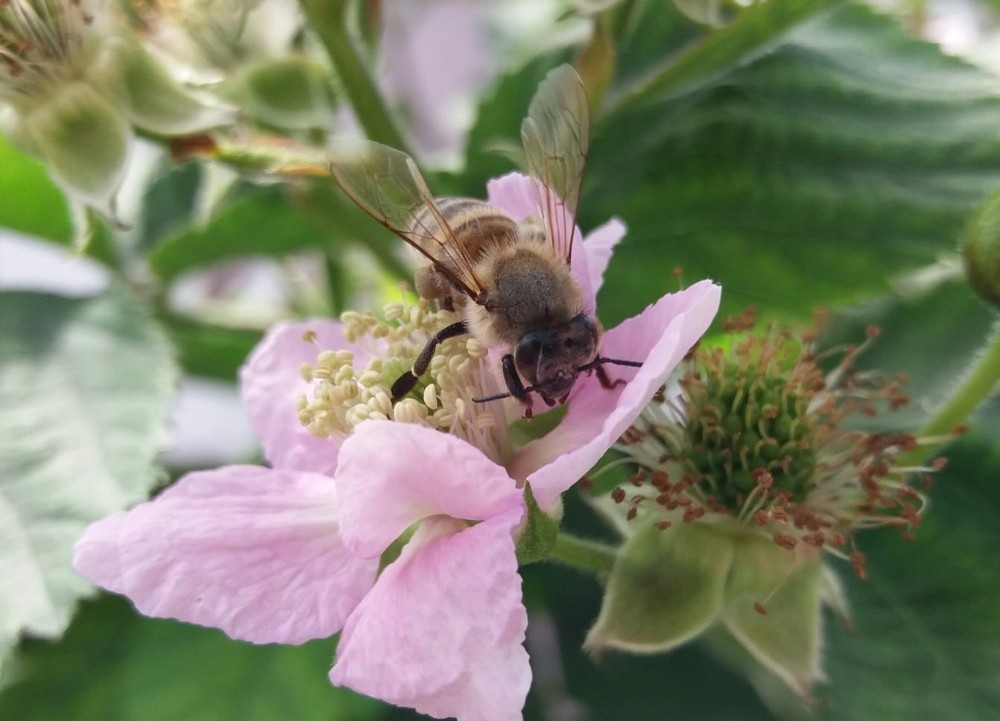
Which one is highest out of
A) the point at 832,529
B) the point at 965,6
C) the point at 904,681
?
the point at 965,6

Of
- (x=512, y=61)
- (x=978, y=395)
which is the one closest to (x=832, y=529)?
(x=978, y=395)

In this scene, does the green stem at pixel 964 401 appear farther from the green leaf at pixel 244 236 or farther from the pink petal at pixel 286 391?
the green leaf at pixel 244 236

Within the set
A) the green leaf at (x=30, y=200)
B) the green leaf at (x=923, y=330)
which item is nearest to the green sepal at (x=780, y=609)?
the green leaf at (x=923, y=330)

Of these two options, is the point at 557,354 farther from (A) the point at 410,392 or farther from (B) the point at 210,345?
(B) the point at 210,345

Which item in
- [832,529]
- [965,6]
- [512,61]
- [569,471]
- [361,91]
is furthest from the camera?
[965,6]

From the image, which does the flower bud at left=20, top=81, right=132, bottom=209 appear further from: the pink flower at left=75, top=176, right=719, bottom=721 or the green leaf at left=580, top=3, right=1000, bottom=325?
the green leaf at left=580, top=3, right=1000, bottom=325

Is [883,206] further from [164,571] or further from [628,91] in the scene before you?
[164,571]

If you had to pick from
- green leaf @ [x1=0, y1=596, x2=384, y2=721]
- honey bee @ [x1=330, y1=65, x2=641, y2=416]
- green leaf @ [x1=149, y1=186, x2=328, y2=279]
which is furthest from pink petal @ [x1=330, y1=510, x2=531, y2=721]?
green leaf @ [x1=149, y1=186, x2=328, y2=279]

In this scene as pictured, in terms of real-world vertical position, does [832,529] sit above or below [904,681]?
above

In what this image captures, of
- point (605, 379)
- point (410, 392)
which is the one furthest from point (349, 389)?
point (605, 379)
